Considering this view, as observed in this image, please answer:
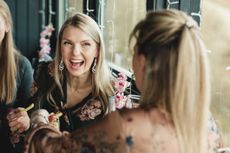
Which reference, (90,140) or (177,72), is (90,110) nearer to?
(90,140)

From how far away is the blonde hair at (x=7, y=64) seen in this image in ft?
8.00

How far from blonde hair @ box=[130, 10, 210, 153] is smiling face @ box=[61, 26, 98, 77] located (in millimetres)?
912

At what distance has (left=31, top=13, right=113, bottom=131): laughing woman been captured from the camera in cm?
221

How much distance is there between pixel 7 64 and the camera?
246 cm

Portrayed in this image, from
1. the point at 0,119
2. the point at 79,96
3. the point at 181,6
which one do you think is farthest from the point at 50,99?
the point at 181,6

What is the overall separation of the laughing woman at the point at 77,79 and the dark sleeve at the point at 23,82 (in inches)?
5.6

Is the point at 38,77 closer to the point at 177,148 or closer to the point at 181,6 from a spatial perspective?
the point at 181,6

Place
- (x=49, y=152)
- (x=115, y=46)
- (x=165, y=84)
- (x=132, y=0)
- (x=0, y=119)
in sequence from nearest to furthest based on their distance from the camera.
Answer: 1. (x=165, y=84)
2. (x=49, y=152)
3. (x=0, y=119)
4. (x=132, y=0)
5. (x=115, y=46)

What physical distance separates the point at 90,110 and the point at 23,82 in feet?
1.53

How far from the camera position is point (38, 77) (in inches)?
92.4

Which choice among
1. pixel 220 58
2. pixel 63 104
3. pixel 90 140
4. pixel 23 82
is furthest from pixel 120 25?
pixel 90 140

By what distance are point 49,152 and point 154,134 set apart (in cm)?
34

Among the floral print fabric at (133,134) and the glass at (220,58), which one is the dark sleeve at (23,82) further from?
the floral print fabric at (133,134)

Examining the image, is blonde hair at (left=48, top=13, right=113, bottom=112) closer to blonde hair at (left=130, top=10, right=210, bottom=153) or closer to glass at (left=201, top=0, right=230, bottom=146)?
glass at (left=201, top=0, right=230, bottom=146)
